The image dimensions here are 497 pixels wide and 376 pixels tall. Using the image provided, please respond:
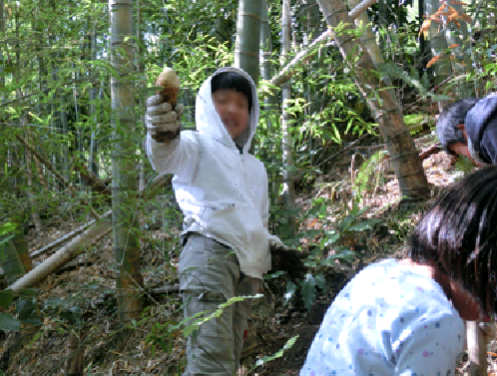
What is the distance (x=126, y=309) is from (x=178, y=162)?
3.58ft

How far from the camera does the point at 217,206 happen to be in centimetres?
202

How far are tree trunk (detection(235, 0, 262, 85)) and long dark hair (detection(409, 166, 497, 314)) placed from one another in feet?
6.34

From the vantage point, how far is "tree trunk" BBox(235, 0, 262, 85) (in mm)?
2629

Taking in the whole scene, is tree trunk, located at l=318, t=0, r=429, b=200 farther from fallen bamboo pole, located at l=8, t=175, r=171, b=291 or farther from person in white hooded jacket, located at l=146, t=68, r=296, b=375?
fallen bamboo pole, located at l=8, t=175, r=171, b=291

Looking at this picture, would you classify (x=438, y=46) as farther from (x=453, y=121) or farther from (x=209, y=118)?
(x=209, y=118)

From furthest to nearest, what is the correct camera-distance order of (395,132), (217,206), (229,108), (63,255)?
(395,132) → (63,255) → (229,108) → (217,206)

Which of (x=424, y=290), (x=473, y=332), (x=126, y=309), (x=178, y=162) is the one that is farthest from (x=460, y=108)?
(x=126, y=309)

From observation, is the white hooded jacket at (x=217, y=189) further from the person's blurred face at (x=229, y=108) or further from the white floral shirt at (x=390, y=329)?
the white floral shirt at (x=390, y=329)

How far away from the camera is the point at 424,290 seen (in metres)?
0.83

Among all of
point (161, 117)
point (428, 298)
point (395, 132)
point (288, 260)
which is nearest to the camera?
point (428, 298)

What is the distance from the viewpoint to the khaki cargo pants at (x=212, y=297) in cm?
177

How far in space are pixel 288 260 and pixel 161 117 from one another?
1.38 meters

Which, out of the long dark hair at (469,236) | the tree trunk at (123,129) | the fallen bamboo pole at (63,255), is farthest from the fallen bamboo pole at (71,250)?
the long dark hair at (469,236)

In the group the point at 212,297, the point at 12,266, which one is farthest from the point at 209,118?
the point at 12,266
